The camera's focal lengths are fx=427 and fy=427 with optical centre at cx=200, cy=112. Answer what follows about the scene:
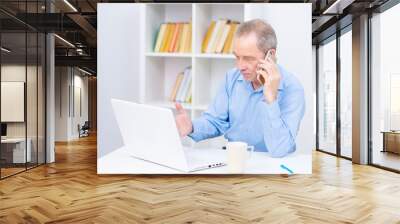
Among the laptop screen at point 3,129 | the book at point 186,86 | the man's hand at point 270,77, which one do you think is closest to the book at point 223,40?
the book at point 186,86

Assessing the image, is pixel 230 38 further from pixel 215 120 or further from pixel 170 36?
pixel 215 120

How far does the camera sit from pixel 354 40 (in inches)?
299

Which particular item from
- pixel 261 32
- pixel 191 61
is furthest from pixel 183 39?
pixel 261 32

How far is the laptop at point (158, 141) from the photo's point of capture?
3.72m

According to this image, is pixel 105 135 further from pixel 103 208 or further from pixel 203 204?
pixel 203 204

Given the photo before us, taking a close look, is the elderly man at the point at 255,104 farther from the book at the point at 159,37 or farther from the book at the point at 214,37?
the book at the point at 159,37

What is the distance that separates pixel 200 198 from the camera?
4.37m

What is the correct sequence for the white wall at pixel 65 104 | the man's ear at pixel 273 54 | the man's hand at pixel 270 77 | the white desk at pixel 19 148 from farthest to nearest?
the white wall at pixel 65 104 < the white desk at pixel 19 148 < the man's ear at pixel 273 54 < the man's hand at pixel 270 77

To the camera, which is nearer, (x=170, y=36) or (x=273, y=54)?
(x=273, y=54)

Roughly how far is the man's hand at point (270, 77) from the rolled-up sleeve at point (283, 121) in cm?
7


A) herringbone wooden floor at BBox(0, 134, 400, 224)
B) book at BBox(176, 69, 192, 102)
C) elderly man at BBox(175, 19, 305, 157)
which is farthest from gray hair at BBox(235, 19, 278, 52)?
herringbone wooden floor at BBox(0, 134, 400, 224)

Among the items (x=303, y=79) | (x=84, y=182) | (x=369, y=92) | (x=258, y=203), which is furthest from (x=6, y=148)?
(x=369, y=92)

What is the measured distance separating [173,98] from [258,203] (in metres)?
1.33

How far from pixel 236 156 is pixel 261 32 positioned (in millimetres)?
1239
